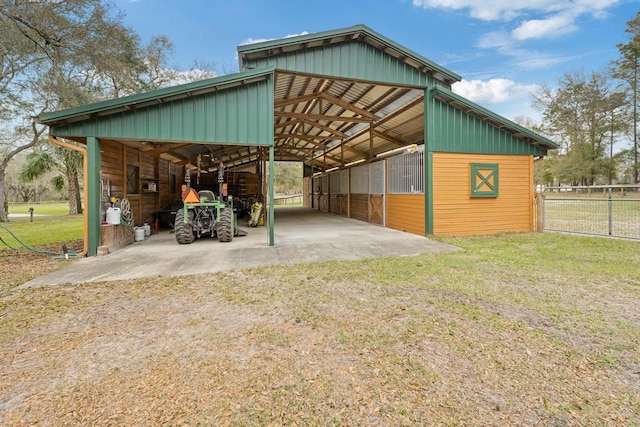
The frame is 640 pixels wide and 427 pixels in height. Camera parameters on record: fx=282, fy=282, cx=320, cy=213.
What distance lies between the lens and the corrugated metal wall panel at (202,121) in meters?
5.64

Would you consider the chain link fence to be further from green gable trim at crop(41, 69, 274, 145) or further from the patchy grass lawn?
green gable trim at crop(41, 69, 274, 145)

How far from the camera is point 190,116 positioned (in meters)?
6.00

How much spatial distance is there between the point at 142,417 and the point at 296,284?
2.36m

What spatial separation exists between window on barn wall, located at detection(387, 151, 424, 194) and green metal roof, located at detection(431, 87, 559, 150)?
156 centimetres

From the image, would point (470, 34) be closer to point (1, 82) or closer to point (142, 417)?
point (142, 417)

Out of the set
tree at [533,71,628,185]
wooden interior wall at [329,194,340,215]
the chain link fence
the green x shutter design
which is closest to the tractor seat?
the green x shutter design

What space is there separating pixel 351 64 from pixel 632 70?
2835 cm

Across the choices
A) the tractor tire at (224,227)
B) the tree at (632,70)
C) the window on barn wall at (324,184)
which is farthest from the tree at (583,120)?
the tractor tire at (224,227)

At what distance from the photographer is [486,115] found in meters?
7.80

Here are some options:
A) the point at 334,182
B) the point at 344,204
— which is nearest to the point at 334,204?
the point at 334,182

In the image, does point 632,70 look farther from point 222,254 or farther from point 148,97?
point 148,97

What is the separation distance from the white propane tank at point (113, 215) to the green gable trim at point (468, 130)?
25.0ft

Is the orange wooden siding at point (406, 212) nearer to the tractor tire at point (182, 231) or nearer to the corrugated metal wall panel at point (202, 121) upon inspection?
the corrugated metal wall panel at point (202, 121)

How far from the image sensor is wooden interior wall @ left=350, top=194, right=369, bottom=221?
1188cm
